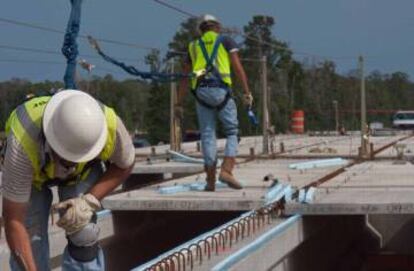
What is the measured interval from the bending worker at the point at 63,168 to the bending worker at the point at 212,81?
3.59 metres

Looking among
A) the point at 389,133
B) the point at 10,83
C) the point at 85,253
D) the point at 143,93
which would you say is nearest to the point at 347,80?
the point at 143,93

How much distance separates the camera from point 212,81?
8242 millimetres

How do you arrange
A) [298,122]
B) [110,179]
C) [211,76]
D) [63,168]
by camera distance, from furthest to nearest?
1. [298,122]
2. [211,76]
3. [110,179]
4. [63,168]

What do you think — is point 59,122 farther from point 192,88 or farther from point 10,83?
point 10,83

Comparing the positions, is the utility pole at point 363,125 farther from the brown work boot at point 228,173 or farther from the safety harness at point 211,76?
the safety harness at point 211,76

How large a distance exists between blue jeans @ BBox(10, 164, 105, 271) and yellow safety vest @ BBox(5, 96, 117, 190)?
144 millimetres

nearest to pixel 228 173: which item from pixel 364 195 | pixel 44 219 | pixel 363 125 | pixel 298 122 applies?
pixel 364 195

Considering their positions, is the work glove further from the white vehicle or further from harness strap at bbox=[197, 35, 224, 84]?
the white vehicle

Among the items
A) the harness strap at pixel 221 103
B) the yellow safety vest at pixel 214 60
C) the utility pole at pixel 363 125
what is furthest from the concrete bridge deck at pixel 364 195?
the utility pole at pixel 363 125

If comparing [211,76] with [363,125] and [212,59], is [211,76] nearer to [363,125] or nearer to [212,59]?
[212,59]

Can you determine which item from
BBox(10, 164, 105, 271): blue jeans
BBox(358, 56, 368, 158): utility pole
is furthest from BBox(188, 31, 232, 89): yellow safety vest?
BBox(358, 56, 368, 158): utility pole

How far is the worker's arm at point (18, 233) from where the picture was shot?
423 cm

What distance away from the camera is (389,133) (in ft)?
83.8

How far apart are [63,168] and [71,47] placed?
35.0 inches
